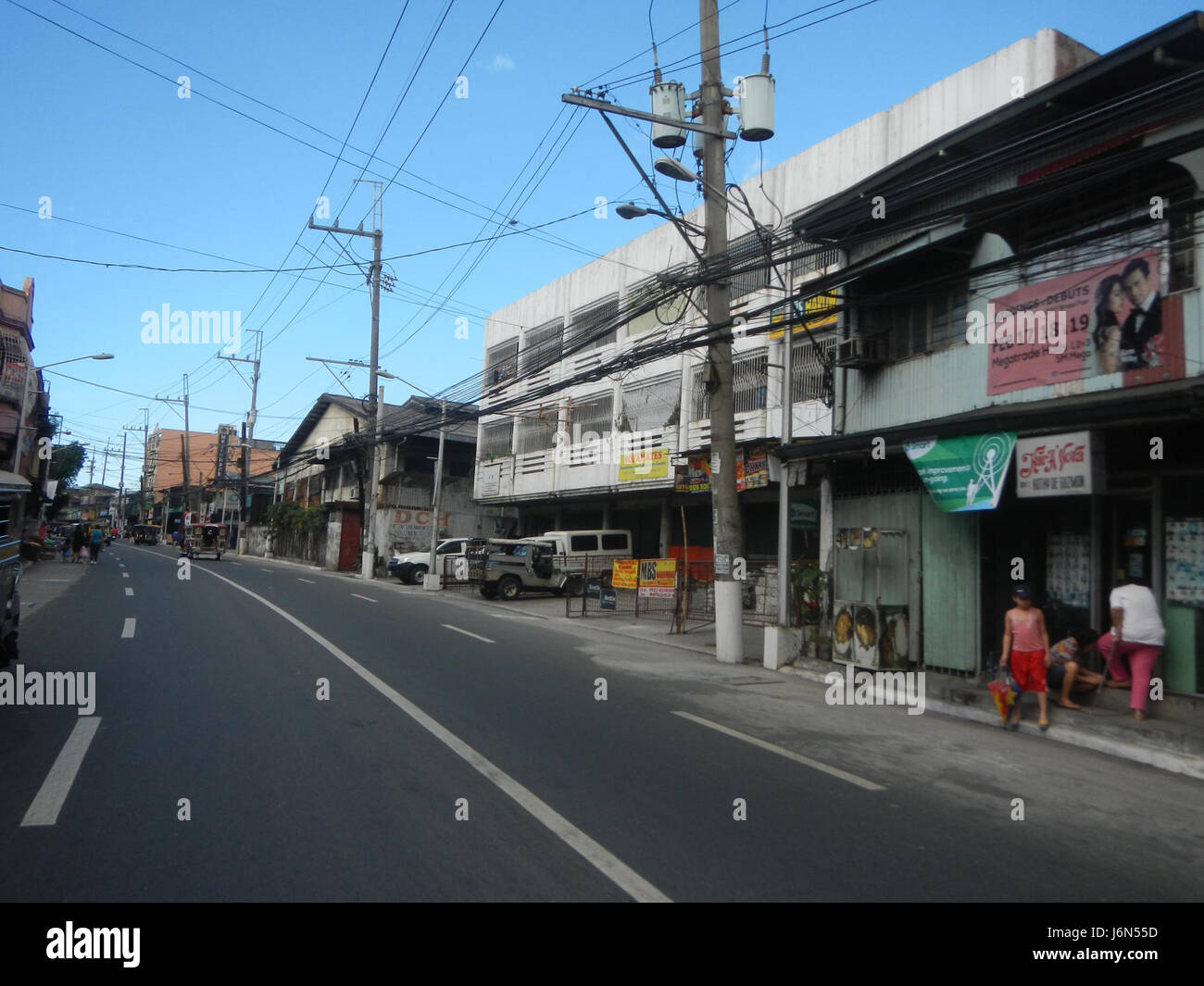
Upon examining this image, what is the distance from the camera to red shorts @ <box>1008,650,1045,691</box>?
9562mm

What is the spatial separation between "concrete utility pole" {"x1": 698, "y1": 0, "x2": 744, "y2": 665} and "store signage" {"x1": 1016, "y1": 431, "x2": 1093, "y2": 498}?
4821 mm

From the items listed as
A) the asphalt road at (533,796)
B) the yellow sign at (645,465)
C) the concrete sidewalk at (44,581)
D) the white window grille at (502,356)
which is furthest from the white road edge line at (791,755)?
the white window grille at (502,356)

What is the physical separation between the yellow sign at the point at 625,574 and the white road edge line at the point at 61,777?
15682mm

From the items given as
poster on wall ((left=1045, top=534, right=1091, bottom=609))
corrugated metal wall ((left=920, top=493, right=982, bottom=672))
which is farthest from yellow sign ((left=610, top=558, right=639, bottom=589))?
poster on wall ((left=1045, top=534, right=1091, bottom=609))

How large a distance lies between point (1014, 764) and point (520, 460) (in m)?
27.9

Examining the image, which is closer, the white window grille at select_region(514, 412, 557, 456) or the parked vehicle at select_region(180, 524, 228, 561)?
the white window grille at select_region(514, 412, 557, 456)

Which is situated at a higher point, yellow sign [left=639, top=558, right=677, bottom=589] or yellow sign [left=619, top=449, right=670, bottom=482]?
yellow sign [left=619, top=449, right=670, bottom=482]

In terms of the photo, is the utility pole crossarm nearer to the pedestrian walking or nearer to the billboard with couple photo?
the billboard with couple photo

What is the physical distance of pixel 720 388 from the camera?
1480 centimetres

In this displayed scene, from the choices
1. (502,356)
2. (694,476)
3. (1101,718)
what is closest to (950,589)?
(1101,718)

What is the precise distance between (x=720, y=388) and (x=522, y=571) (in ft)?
45.8

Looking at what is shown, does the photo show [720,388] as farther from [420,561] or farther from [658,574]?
[420,561]

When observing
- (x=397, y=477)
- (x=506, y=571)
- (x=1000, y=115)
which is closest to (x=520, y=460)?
(x=506, y=571)

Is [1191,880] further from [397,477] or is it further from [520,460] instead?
[397,477]
